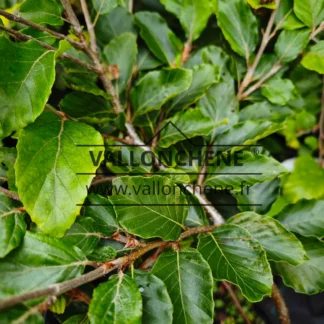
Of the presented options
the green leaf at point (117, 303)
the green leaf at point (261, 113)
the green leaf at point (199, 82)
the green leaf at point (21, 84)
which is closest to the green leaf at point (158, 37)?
the green leaf at point (199, 82)

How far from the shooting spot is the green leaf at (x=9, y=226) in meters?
0.60

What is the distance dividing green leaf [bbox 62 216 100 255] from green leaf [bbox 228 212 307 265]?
0.29 m

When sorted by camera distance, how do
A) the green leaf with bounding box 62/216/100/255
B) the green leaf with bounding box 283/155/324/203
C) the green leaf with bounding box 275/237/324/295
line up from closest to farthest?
the green leaf with bounding box 62/216/100/255, the green leaf with bounding box 275/237/324/295, the green leaf with bounding box 283/155/324/203

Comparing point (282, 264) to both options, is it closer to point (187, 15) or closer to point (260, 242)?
point (260, 242)

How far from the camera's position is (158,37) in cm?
96

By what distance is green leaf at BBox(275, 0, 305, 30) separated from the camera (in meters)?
0.89

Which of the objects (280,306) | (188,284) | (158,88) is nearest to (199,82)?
(158,88)

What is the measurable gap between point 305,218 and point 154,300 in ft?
1.29

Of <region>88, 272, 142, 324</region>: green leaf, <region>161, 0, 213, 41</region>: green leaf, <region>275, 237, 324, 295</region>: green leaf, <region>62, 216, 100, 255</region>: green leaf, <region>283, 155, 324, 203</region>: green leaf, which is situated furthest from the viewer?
<region>283, 155, 324, 203</region>: green leaf

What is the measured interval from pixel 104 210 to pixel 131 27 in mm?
494

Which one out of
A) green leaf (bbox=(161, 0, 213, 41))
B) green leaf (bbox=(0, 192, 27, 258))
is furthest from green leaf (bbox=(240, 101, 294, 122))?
green leaf (bbox=(0, 192, 27, 258))

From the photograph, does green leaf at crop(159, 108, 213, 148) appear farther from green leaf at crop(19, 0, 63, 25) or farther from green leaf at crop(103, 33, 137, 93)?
green leaf at crop(19, 0, 63, 25)

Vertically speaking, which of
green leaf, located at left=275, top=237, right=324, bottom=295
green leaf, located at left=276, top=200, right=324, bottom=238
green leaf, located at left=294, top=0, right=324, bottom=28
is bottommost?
green leaf, located at left=275, top=237, right=324, bottom=295

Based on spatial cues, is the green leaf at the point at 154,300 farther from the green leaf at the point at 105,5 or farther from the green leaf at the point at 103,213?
Answer: the green leaf at the point at 105,5
